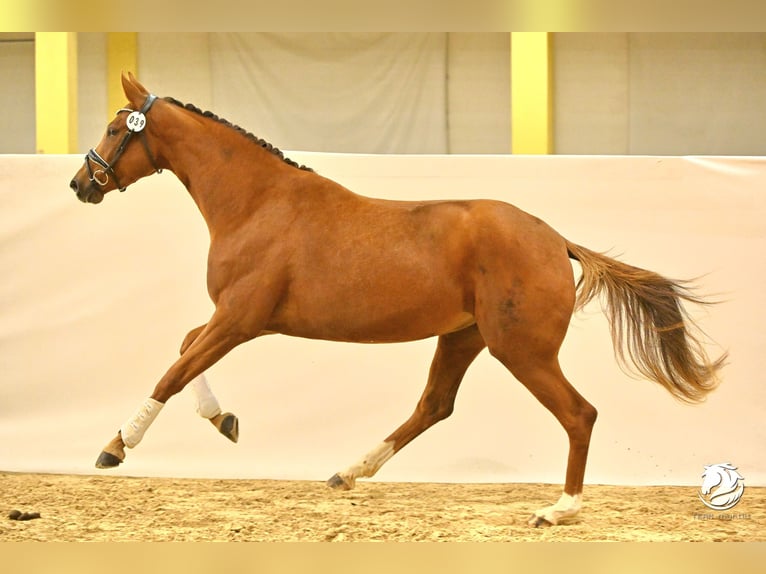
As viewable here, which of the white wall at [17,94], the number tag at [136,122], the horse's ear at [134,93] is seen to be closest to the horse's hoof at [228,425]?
the number tag at [136,122]

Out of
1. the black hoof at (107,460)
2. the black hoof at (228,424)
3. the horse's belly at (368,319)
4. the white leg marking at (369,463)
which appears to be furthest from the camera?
the white leg marking at (369,463)

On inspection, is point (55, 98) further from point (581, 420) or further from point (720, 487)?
point (720, 487)

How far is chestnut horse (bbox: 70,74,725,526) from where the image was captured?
→ 3961mm

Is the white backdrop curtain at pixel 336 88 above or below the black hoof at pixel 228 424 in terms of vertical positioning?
above

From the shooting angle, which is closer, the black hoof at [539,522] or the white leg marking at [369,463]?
the black hoof at [539,522]

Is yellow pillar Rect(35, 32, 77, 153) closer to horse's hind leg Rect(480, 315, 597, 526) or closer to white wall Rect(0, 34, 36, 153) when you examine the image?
white wall Rect(0, 34, 36, 153)

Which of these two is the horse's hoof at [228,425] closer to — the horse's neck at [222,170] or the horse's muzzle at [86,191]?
the horse's neck at [222,170]

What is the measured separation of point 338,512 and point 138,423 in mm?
1024

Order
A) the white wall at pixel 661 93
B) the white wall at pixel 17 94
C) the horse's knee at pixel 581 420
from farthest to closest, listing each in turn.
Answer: the white wall at pixel 17 94, the white wall at pixel 661 93, the horse's knee at pixel 581 420

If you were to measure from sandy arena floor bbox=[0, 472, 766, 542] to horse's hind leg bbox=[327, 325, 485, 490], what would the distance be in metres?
0.20

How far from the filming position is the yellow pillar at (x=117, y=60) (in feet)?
27.1

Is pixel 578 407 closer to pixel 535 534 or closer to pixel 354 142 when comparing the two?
pixel 535 534

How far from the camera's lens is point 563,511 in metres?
4.02

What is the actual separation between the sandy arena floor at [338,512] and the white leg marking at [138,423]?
15.7 inches
